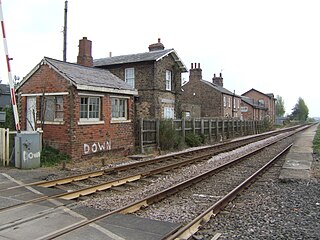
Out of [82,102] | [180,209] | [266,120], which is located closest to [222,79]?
[266,120]

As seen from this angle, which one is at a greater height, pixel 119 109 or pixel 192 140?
pixel 119 109

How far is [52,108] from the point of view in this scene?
46.5ft

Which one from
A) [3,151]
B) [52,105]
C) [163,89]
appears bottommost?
[3,151]

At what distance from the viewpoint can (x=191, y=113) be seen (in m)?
34.4

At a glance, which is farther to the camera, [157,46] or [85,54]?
[157,46]

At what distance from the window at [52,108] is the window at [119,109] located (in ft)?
8.75

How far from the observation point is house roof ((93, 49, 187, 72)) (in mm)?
24688

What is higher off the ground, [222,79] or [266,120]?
[222,79]

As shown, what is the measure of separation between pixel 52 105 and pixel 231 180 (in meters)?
8.57

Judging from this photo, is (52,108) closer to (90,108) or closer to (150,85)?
(90,108)

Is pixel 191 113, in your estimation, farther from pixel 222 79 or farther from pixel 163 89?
pixel 222 79

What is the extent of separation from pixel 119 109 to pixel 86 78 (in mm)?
2557

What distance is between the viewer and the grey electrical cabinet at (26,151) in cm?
1127

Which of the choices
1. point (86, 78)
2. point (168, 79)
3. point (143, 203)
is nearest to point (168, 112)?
point (168, 79)
